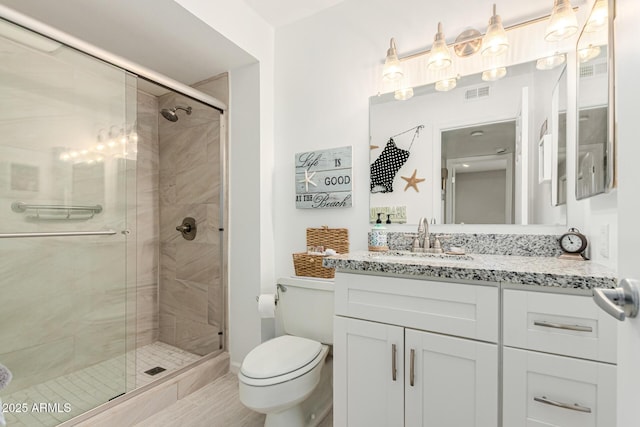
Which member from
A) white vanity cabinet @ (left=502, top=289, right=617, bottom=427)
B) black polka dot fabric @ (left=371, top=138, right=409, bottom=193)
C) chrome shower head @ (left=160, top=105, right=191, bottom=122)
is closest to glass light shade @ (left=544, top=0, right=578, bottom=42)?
black polka dot fabric @ (left=371, top=138, right=409, bottom=193)

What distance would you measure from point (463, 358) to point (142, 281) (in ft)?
8.38

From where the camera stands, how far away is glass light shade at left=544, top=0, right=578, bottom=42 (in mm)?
1322

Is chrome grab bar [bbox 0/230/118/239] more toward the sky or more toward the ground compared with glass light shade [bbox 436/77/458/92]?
more toward the ground

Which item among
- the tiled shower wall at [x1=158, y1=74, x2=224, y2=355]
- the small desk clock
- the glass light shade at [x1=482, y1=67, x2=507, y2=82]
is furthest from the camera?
the tiled shower wall at [x1=158, y1=74, x2=224, y2=355]

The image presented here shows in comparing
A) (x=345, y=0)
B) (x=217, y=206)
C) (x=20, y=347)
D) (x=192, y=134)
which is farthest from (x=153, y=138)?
(x=345, y=0)

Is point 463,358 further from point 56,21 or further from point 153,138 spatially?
point 153,138

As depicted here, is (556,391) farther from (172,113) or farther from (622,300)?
(172,113)

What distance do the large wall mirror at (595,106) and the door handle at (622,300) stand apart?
26.5 inches

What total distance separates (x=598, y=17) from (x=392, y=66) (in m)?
0.87

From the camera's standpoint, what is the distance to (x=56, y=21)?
1765 millimetres

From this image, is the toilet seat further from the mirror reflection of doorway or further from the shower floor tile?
the mirror reflection of doorway

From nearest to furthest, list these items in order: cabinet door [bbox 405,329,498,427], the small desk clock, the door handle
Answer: the door handle
cabinet door [bbox 405,329,498,427]
the small desk clock

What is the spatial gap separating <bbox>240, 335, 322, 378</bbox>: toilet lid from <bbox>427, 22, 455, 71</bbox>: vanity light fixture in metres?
1.60

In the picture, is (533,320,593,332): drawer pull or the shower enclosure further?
the shower enclosure
